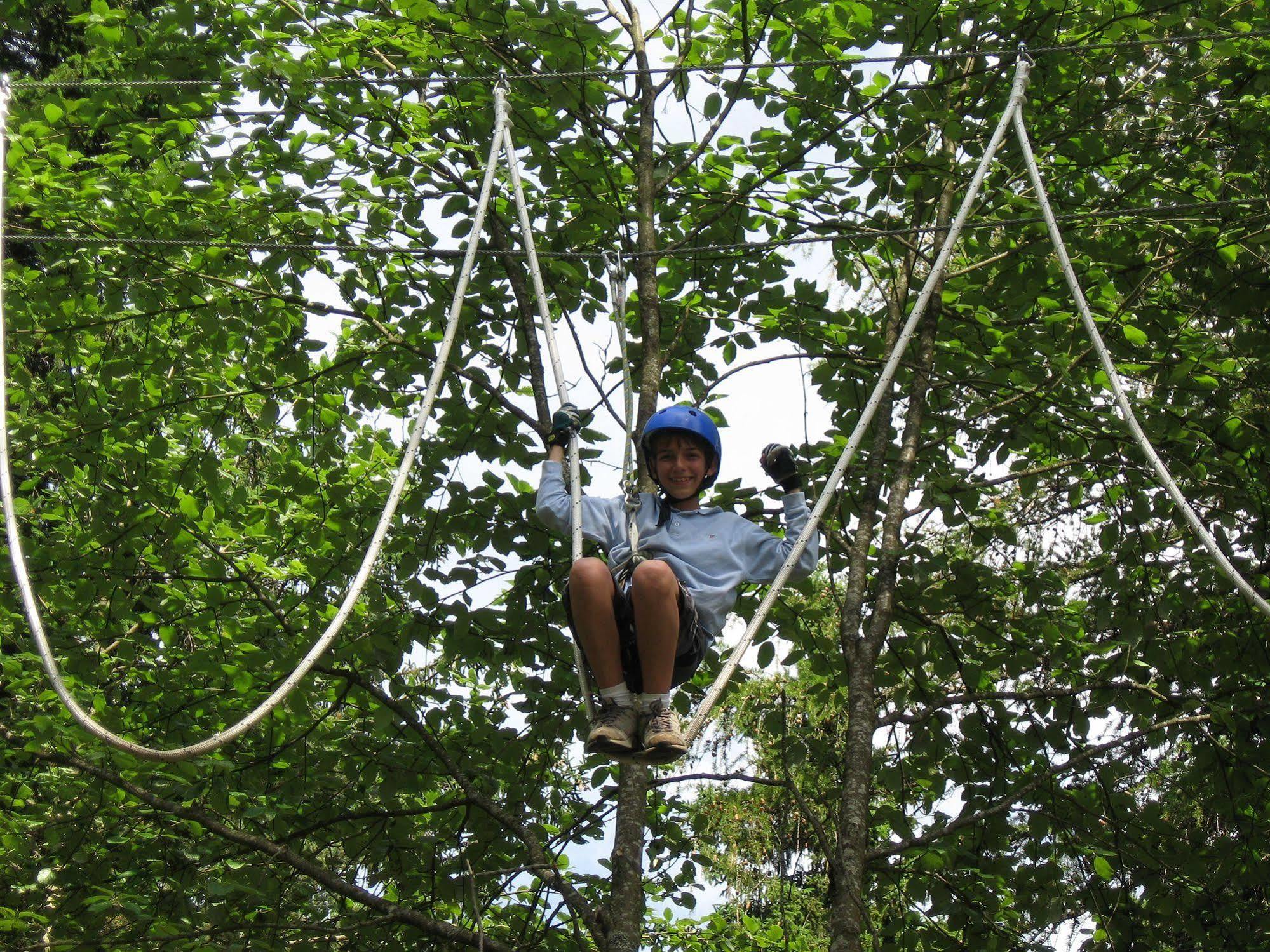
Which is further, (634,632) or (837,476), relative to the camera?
(837,476)

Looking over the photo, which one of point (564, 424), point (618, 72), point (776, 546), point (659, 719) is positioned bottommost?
point (659, 719)

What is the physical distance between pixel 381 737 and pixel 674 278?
2.39 metres

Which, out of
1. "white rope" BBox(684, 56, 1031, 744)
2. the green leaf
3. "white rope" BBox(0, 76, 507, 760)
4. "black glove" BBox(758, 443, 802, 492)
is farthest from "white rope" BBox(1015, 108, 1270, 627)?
"white rope" BBox(0, 76, 507, 760)

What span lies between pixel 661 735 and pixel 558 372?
1278 mm

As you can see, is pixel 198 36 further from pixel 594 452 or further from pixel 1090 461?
pixel 1090 461

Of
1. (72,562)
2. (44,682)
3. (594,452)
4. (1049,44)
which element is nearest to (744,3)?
(1049,44)

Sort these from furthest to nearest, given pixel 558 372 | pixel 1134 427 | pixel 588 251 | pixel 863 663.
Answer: pixel 588 251 → pixel 863 663 → pixel 558 372 → pixel 1134 427

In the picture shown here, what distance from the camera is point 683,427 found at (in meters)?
4.21

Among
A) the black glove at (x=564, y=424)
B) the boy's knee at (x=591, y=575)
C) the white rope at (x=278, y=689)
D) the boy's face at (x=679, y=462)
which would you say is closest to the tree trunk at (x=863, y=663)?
the boy's face at (x=679, y=462)

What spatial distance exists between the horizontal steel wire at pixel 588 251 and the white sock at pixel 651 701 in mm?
1423

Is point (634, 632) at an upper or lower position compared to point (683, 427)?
lower

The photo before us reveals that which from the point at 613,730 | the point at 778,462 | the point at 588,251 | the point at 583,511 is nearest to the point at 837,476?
the point at 778,462

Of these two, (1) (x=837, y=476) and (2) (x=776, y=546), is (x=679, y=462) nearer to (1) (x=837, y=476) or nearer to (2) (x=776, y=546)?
(2) (x=776, y=546)

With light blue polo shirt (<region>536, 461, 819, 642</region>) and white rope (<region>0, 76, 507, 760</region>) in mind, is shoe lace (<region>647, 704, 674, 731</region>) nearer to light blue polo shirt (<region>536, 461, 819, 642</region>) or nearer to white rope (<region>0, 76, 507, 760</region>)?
light blue polo shirt (<region>536, 461, 819, 642</region>)
